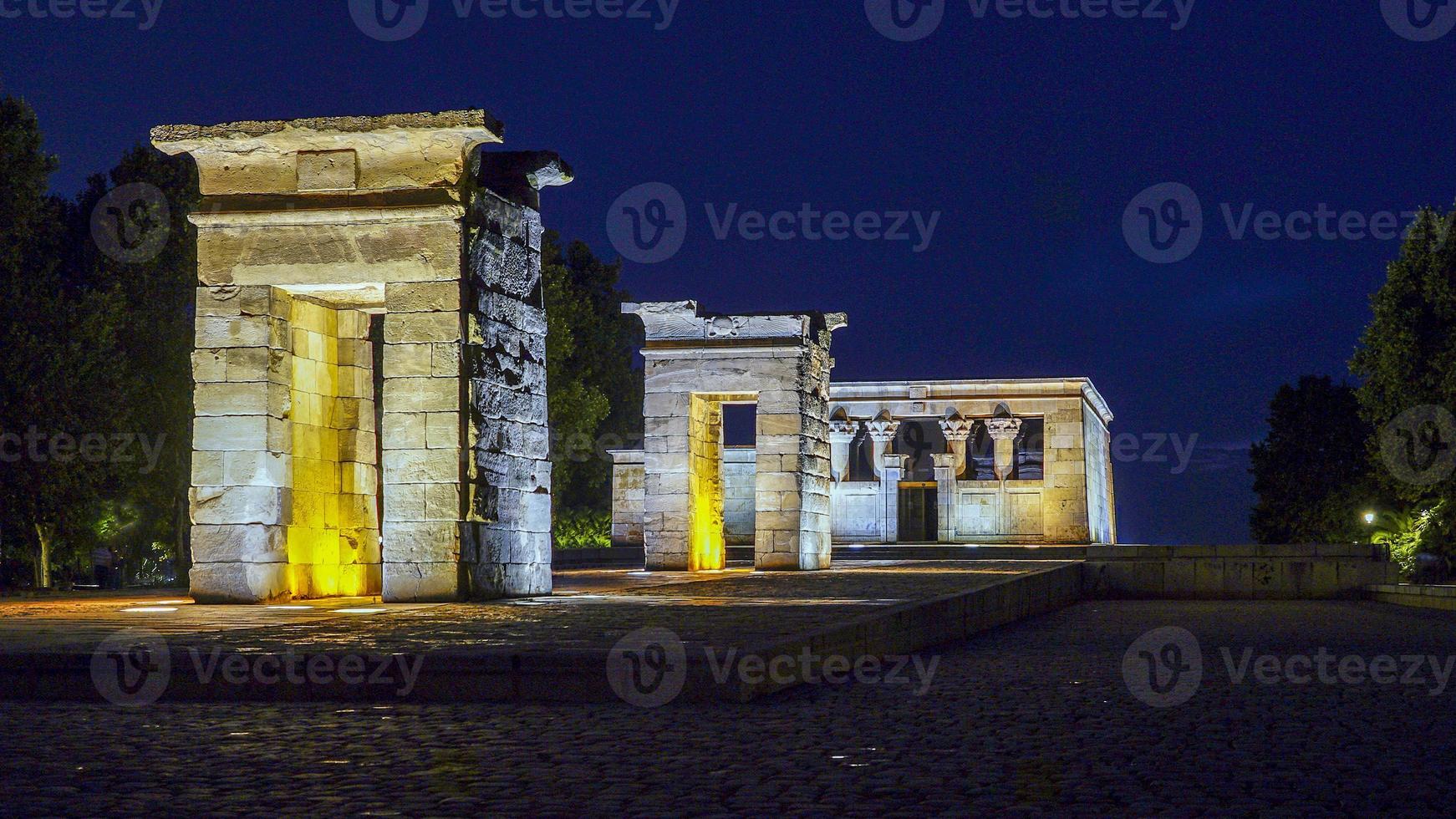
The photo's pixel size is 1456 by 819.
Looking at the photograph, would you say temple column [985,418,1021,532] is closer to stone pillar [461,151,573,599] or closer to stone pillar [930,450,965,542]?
stone pillar [930,450,965,542]

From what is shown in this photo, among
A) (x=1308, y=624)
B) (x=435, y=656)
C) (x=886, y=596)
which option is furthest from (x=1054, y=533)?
(x=435, y=656)

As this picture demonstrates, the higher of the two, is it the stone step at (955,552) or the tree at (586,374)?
the tree at (586,374)

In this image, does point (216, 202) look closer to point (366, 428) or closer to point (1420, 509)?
point (366, 428)

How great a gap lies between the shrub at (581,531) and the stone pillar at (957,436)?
10.1 metres

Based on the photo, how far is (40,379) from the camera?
22.8 m

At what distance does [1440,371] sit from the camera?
29.3 meters

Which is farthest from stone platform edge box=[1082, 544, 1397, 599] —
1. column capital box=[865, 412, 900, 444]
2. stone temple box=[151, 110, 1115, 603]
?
column capital box=[865, 412, 900, 444]

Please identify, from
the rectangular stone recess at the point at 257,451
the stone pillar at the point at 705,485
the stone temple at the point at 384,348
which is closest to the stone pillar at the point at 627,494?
the stone pillar at the point at 705,485

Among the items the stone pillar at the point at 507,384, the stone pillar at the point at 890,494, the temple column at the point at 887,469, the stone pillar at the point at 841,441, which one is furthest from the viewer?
the stone pillar at the point at 890,494

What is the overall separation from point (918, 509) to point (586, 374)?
11.4 meters

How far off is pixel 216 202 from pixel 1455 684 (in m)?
11.5

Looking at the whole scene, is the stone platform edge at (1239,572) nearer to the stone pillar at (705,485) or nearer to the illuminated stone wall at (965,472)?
the stone pillar at (705,485)

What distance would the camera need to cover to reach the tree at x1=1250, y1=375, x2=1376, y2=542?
4606cm

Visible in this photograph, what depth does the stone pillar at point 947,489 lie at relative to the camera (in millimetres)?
42875
